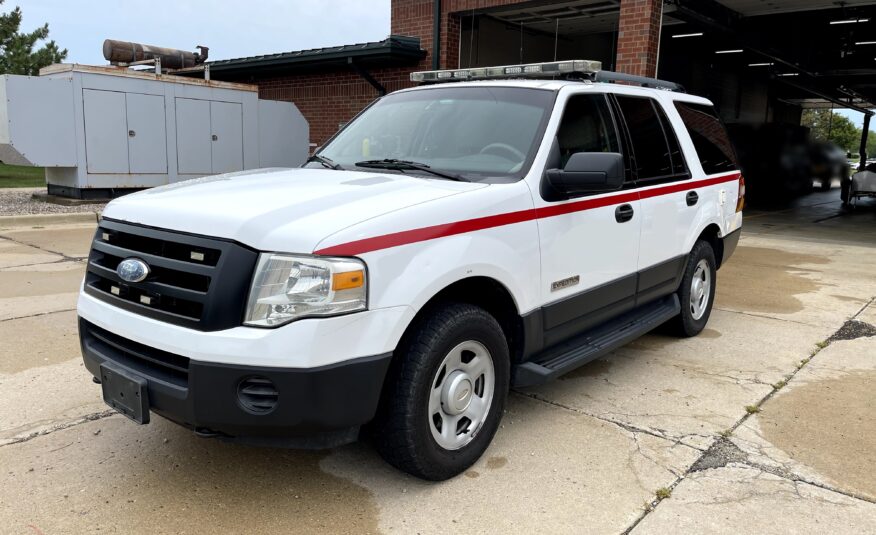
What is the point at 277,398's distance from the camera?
262 centimetres

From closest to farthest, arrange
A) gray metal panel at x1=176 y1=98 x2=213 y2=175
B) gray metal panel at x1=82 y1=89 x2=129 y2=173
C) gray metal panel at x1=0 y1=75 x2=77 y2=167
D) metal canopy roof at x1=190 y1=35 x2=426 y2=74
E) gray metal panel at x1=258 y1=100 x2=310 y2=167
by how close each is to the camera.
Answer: gray metal panel at x1=0 y1=75 x2=77 y2=167
gray metal panel at x1=82 y1=89 x2=129 y2=173
metal canopy roof at x1=190 y1=35 x2=426 y2=74
gray metal panel at x1=176 y1=98 x2=213 y2=175
gray metal panel at x1=258 y1=100 x2=310 y2=167

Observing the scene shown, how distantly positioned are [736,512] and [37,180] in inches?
882

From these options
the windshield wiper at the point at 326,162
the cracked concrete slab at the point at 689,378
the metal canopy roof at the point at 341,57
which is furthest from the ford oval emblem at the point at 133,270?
the metal canopy roof at the point at 341,57

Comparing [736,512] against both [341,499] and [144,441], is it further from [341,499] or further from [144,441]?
[144,441]

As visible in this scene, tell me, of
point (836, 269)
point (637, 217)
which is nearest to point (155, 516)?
point (637, 217)

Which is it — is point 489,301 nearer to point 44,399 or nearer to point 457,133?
point 457,133

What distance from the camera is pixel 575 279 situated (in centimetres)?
387

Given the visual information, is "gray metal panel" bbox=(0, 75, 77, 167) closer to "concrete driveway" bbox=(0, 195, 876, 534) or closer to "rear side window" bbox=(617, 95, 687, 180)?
"concrete driveway" bbox=(0, 195, 876, 534)

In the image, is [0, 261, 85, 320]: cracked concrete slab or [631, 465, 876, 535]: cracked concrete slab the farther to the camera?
[0, 261, 85, 320]: cracked concrete slab

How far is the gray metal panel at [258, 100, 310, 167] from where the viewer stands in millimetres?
16250

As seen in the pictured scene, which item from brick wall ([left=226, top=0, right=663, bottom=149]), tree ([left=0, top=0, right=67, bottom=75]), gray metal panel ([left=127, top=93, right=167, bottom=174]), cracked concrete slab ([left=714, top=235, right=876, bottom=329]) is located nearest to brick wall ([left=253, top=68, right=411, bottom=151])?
brick wall ([left=226, top=0, right=663, bottom=149])

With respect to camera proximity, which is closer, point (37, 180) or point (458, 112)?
point (458, 112)

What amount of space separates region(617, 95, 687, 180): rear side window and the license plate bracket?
3.23 meters

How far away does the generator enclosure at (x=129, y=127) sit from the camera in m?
12.7
